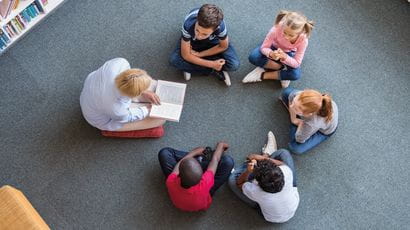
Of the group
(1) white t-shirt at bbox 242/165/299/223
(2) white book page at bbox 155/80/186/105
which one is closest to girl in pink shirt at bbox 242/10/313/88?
(2) white book page at bbox 155/80/186/105

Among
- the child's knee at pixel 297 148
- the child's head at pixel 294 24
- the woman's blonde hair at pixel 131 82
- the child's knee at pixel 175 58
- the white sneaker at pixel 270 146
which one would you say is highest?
the woman's blonde hair at pixel 131 82

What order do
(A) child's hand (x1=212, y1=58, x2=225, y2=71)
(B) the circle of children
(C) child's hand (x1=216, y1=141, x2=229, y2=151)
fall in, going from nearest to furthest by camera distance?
(B) the circle of children, (C) child's hand (x1=216, y1=141, x2=229, y2=151), (A) child's hand (x1=212, y1=58, x2=225, y2=71)

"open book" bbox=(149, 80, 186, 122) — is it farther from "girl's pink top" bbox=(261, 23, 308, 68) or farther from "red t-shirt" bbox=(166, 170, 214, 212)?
"girl's pink top" bbox=(261, 23, 308, 68)

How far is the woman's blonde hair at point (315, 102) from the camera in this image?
7.13ft

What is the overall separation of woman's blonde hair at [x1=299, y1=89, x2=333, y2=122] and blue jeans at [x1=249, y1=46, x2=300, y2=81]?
1.30ft

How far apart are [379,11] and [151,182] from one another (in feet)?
6.63

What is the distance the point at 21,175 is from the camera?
2.40m

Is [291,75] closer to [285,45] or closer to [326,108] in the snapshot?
[285,45]

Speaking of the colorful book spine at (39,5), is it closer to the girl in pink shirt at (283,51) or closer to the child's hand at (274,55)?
the girl in pink shirt at (283,51)

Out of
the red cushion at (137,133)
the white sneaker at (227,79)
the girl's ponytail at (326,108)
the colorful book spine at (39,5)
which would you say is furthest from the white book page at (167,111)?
the colorful book spine at (39,5)

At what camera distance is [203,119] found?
2.58m

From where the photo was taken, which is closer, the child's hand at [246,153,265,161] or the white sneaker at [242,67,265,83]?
the child's hand at [246,153,265,161]

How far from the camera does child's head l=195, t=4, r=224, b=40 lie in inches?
86.9

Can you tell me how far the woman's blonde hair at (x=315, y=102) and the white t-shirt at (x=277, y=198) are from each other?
1.14 feet
